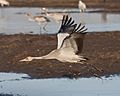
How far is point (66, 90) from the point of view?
38.8ft

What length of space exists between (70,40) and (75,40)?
17 centimetres

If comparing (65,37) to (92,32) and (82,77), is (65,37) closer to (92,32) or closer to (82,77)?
(82,77)

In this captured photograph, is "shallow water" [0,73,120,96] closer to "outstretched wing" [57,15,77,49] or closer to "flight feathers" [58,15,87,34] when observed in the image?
"outstretched wing" [57,15,77,49]

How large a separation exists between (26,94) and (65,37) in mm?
2007

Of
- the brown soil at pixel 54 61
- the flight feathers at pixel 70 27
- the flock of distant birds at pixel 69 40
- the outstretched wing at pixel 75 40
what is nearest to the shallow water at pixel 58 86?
the brown soil at pixel 54 61

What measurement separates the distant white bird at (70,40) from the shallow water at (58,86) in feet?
2.79

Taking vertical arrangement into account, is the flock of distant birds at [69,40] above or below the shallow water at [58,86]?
above

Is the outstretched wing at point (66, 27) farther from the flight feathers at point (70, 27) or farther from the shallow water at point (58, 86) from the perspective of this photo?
the shallow water at point (58, 86)

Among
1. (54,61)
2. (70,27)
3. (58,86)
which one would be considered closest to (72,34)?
(70,27)

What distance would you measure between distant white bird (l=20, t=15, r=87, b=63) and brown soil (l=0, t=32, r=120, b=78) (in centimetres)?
305

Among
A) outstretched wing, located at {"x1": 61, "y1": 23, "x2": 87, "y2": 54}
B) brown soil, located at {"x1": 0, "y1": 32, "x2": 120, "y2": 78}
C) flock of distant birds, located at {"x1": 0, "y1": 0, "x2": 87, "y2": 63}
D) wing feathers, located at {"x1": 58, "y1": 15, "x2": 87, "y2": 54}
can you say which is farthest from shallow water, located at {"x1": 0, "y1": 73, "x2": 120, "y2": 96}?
wing feathers, located at {"x1": 58, "y1": 15, "x2": 87, "y2": 54}

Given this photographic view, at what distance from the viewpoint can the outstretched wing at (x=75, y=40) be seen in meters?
9.67

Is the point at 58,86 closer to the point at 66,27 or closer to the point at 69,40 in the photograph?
the point at 69,40

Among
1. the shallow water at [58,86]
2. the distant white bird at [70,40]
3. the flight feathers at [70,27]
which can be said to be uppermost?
the flight feathers at [70,27]
